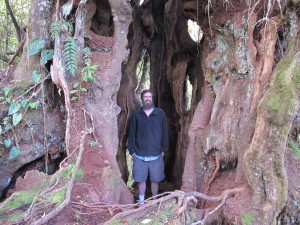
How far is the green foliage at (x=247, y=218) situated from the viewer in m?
2.82

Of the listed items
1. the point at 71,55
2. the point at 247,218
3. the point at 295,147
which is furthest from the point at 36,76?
the point at 295,147

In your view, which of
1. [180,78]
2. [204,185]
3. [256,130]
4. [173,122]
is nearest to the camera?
[256,130]

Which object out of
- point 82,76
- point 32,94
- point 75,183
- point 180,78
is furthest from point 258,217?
point 180,78

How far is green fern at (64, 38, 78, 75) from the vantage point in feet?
12.1

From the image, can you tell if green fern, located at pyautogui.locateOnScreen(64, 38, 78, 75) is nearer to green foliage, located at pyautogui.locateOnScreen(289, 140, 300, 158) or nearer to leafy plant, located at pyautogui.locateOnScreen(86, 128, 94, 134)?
leafy plant, located at pyautogui.locateOnScreen(86, 128, 94, 134)

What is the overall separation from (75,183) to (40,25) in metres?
2.55

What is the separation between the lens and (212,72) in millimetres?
4285

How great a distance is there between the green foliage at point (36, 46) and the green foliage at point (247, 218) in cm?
352

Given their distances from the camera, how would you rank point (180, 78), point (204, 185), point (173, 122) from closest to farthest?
point (204, 185) < point (180, 78) < point (173, 122)

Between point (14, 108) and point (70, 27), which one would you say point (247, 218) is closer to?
point (14, 108)

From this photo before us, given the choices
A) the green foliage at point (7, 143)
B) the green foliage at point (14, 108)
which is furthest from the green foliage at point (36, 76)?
the green foliage at point (7, 143)

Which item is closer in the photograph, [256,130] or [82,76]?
[256,130]

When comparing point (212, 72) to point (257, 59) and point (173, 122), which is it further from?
point (173, 122)

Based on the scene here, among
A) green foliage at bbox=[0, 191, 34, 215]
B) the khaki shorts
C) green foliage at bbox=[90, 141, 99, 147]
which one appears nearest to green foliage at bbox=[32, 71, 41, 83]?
green foliage at bbox=[90, 141, 99, 147]
